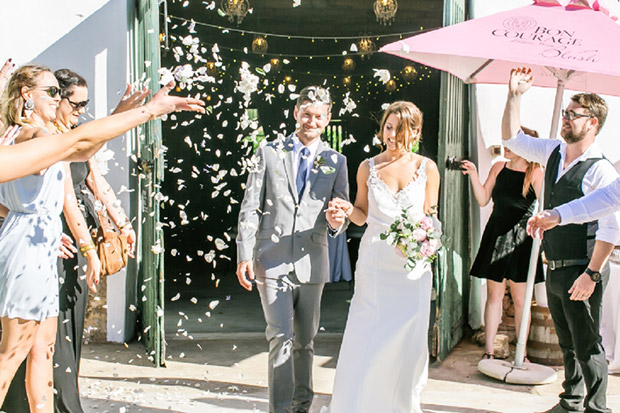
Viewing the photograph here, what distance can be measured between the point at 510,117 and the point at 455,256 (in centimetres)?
198

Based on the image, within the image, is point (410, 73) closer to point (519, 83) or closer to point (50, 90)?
point (519, 83)

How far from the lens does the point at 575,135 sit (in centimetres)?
448

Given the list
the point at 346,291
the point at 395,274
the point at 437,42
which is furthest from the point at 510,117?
the point at 346,291

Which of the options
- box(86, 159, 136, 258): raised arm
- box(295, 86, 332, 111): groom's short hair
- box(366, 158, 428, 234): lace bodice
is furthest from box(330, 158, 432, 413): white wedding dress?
box(86, 159, 136, 258): raised arm

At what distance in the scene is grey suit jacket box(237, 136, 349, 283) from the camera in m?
4.36

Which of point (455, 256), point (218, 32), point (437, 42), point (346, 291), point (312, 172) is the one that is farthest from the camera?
point (218, 32)

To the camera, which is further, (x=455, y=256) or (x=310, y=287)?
(x=455, y=256)

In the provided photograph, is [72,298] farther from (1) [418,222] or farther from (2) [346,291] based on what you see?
A: (2) [346,291]

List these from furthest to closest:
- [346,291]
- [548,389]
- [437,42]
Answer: [346,291] < [548,389] < [437,42]

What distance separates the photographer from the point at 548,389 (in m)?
5.44

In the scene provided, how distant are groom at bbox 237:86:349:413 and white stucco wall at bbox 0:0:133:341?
2.38 metres

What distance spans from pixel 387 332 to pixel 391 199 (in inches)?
30.6

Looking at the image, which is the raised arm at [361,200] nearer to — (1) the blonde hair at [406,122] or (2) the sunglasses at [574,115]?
(1) the blonde hair at [406,122]

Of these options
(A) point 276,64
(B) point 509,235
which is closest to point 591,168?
(B) point 509,235
